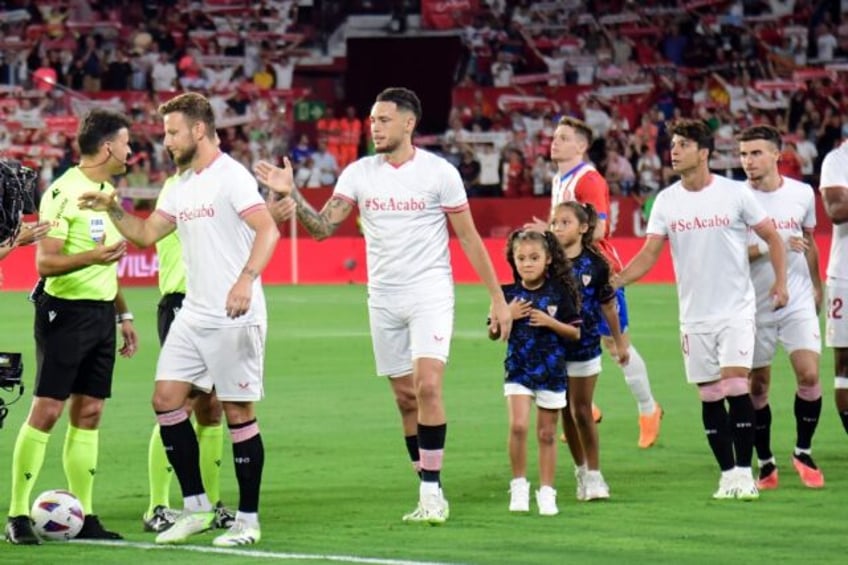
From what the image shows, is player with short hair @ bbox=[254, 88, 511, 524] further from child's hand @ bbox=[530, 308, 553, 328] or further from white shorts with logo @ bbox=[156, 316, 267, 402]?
white shorts with logo @ bbox=[156, 316, 267, 402]

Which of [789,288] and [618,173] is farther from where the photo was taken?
[618,173]

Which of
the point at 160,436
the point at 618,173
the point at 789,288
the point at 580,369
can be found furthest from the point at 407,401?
the point at 618,173

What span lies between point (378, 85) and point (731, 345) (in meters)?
32.7

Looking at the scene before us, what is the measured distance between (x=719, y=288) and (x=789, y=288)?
1076mm

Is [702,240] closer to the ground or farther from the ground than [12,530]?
farther from the ground

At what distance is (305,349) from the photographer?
22438mm

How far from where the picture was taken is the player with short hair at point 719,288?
11766 mm

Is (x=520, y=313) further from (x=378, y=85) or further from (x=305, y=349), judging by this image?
(x=378, y=85)

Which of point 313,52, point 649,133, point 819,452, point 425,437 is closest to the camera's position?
point 425,437

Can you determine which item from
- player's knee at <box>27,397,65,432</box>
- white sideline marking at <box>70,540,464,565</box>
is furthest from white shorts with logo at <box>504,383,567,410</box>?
player's knee at <box>27,397,65,432</box>

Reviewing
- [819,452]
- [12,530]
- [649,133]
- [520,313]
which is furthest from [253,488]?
[649,133]

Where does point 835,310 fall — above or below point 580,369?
above

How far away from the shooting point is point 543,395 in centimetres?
1141

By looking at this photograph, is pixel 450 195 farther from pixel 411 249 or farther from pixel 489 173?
pixel 489 173
